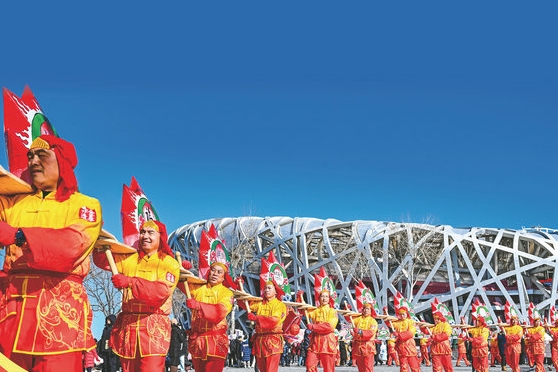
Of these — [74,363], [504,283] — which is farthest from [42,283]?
[504,283]

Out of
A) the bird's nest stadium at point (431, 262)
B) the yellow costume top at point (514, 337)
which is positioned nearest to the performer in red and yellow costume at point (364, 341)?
the yellow costume top at point (514, 337)

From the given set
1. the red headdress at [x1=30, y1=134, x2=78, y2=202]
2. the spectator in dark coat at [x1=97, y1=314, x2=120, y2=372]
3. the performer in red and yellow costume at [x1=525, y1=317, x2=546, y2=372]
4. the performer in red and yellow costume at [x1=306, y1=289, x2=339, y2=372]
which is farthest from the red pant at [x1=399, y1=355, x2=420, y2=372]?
the red headdress at [x1=30, y1=134, x2=78, y2=202]

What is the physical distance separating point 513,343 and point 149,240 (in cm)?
1700

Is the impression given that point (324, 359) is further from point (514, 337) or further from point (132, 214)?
point (514, 337)

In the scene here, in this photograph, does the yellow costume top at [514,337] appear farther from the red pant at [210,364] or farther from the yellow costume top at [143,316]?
the yellow costume top at [143,316]

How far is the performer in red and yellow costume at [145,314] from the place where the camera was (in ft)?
22.6

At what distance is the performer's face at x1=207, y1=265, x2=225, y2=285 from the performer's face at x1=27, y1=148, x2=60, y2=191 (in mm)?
5152

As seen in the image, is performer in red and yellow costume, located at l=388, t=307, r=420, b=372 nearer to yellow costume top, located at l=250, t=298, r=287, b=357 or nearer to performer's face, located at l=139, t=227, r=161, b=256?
yellow costume top, located at l=250, t=298, r=287, b=357

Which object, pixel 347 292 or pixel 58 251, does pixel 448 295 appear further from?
pixel 58 251

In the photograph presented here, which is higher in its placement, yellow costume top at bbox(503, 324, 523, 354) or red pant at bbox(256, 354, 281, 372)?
yellow costume top at bbox(503, 324, 523, 354)

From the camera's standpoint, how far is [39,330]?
14.2 feet

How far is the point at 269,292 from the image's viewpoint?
38.4 feet

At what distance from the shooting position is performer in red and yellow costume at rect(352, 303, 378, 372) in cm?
1459

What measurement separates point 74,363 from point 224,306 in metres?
4.29
